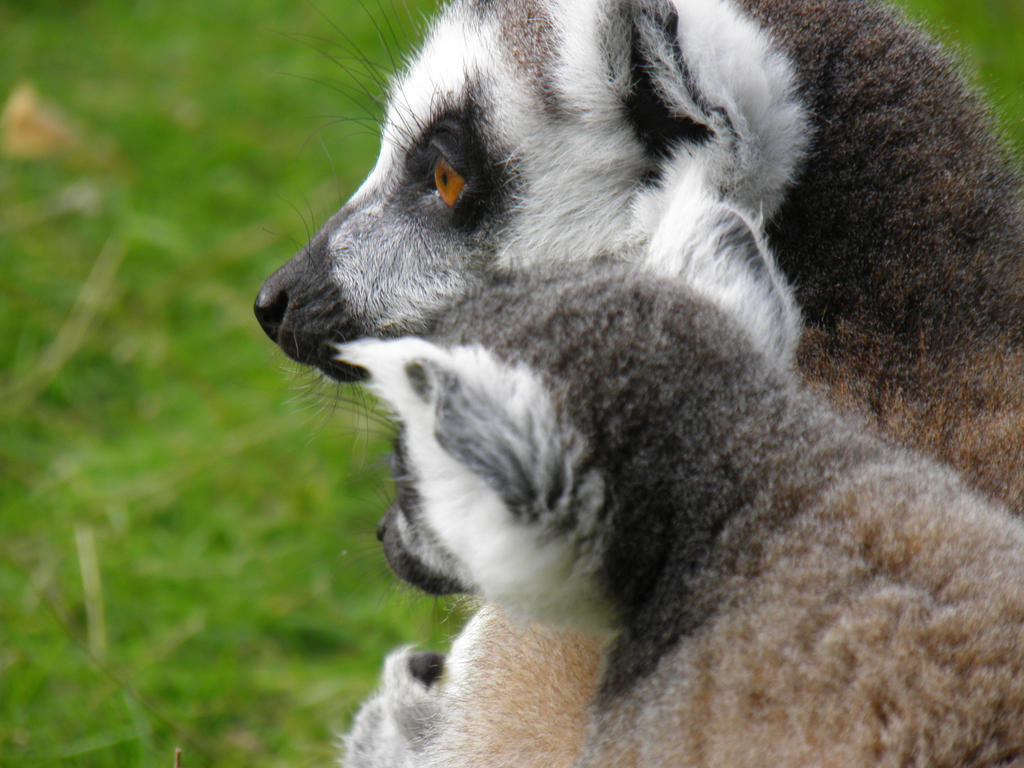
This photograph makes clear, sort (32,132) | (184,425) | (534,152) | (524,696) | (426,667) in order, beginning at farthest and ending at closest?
(32,132) → (184,425) → (426,667) → (534,152) → (524,696)

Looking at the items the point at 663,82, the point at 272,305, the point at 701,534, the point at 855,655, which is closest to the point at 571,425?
the point at 701,534

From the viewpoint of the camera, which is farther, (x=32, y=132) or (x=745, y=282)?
(x=32, y=132)

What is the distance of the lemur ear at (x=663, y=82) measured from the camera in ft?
7.14

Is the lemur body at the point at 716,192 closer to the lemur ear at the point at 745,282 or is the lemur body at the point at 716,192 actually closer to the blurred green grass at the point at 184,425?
the lemur ear at the point at 745,282

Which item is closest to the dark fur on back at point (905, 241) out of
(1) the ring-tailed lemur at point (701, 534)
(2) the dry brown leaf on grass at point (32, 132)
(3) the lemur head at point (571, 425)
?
(1) the ring-tailed lemur at point (701, 534)

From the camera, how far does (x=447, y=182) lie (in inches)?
99.6

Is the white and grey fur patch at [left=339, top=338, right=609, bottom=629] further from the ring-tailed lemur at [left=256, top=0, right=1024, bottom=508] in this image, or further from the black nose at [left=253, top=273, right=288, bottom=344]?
the black nose at [left=253, top=273, right=288, bottom=344]

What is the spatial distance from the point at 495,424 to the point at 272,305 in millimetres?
1344

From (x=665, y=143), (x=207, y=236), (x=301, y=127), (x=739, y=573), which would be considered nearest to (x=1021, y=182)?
(x=665, y=143)

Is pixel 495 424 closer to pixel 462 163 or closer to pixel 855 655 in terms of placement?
pixel 855 655

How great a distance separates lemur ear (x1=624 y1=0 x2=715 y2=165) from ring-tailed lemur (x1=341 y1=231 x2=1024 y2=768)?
2.34 feet

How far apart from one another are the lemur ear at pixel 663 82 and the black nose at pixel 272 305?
35.0 inches

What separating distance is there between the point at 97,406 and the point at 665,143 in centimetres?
292

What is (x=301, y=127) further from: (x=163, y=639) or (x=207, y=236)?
(x=163, y=639)
